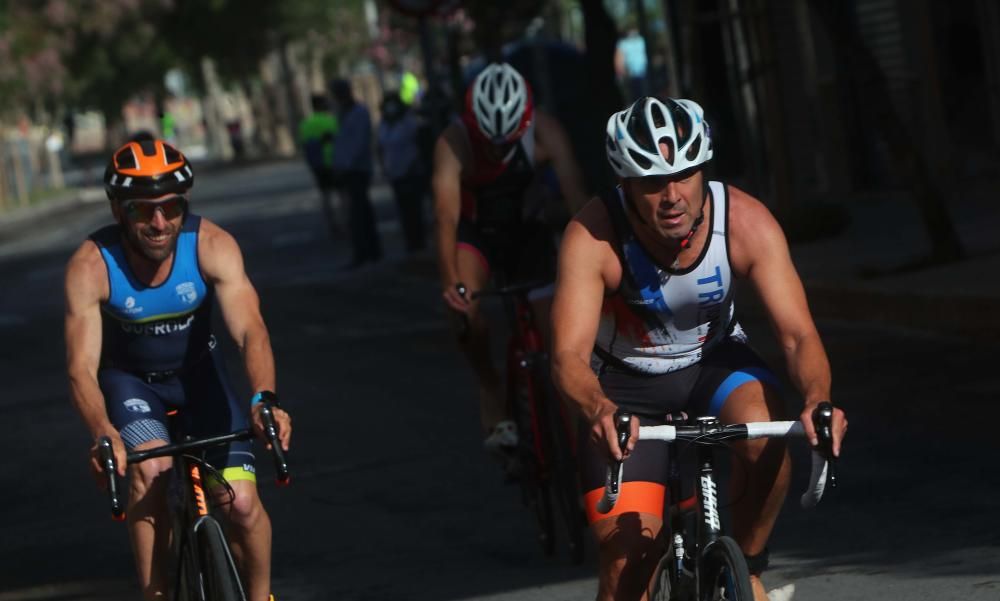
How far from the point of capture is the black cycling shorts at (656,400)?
528 cm

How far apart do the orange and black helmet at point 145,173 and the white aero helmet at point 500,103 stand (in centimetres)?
234

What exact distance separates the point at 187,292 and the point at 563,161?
8.76 feet

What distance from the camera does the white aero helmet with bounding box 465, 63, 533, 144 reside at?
27.1 feet

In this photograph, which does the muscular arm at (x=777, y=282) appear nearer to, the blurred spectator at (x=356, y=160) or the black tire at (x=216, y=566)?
the black tire at (x=216, y=566)

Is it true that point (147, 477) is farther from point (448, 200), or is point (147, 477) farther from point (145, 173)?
point (448, 200)

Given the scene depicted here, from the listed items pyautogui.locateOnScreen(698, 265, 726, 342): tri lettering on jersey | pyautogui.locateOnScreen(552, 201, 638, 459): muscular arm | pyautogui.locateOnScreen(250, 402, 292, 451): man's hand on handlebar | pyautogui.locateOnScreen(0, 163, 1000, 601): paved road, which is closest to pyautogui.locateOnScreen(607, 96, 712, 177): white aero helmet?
pyautogui.locateOnScreen(552, 201, 638, 459): muscular arm

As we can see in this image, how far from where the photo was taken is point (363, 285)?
2048 centimetres

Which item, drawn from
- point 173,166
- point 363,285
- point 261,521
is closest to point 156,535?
point 261,521

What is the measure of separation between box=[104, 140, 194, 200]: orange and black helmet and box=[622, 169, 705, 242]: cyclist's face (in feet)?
4.95

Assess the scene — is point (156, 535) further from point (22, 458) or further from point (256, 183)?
point (256, 183)

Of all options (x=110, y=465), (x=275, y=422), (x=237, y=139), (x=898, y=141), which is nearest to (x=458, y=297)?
(x=275, y=422)

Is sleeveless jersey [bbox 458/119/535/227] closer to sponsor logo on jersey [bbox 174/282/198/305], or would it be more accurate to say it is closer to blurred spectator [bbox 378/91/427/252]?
sponsor logo on jersey [bbox 174/282/198/305]

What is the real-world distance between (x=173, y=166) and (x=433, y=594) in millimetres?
2061

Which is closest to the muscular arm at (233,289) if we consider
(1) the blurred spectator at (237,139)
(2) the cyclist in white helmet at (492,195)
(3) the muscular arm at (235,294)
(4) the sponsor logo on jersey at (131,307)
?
(3) the muscular arm at (235,294)
